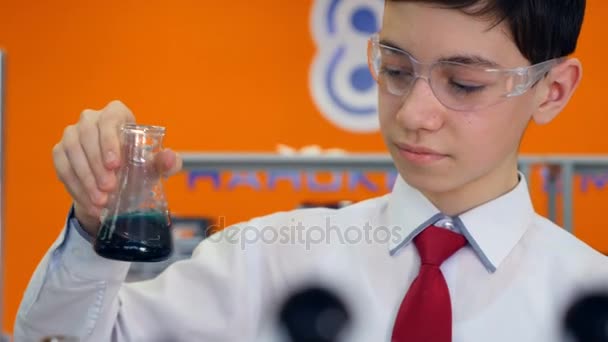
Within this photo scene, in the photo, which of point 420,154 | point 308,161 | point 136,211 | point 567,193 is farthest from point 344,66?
point 136,211

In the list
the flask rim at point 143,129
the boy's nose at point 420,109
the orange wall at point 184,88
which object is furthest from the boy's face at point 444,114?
the orange wall at point 184,88

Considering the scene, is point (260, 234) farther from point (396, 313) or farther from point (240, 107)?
point (240, 107)

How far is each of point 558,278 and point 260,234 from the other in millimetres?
370

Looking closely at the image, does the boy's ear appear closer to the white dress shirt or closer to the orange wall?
the white dress shirt

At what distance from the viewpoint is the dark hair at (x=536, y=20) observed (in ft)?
2.71

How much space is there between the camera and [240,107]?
3721 millimetres

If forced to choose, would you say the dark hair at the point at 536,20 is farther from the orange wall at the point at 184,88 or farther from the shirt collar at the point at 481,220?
the orange wall at the point at 184,88

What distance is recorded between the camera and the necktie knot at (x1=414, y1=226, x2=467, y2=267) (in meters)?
0.90

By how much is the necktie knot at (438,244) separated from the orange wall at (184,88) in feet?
9.11

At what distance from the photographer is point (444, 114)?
817 millimetres

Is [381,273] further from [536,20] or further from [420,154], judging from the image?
[536,20]

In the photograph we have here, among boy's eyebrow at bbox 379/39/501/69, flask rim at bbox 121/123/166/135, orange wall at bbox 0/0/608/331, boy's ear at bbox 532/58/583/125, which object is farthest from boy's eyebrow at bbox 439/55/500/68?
orange wall at bbox 0/0/608/331

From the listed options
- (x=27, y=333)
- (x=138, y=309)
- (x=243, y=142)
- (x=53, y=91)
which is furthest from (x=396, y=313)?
(x=53, y=91)

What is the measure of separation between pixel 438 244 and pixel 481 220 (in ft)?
0.20
